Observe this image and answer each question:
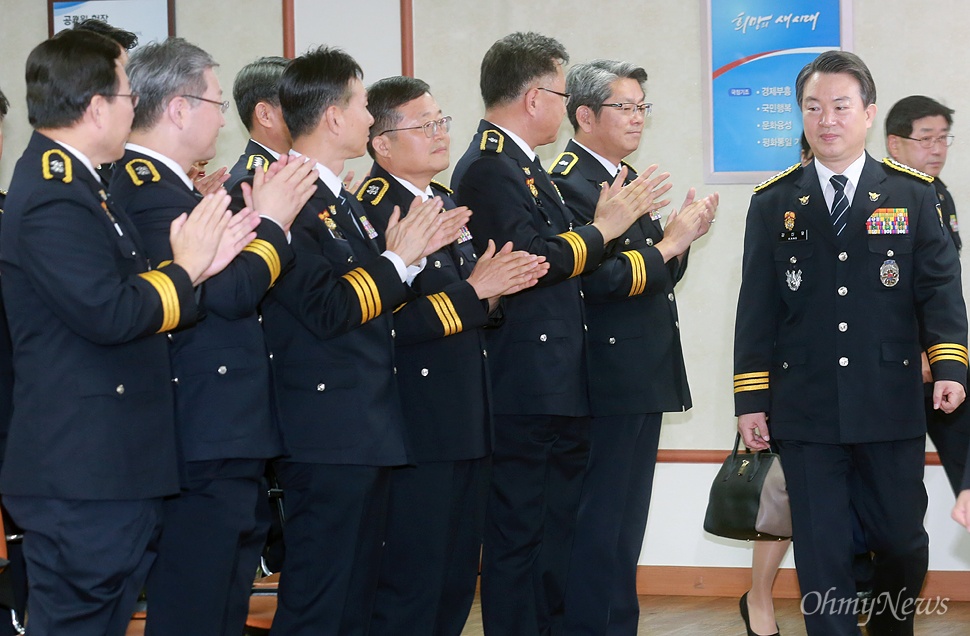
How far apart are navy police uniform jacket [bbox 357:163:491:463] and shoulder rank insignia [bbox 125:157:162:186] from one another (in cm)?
73

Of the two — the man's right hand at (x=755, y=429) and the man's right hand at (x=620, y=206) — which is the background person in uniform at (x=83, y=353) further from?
the man's right hand at (x=755, y=429)

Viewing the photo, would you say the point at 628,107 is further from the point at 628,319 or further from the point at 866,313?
the point at 866,313

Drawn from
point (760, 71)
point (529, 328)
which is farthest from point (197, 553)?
point (760, 71)

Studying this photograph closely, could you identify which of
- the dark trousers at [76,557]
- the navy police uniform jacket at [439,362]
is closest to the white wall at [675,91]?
the navy police uniform jacket at [439,362]

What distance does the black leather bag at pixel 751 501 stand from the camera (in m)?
3.60

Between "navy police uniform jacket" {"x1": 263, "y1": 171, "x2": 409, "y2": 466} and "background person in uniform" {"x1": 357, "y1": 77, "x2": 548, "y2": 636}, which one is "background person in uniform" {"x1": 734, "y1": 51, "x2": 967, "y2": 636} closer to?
"background person in uniform" {"x1": 357, "y1": 77, "x2": 548, "y2": 636}

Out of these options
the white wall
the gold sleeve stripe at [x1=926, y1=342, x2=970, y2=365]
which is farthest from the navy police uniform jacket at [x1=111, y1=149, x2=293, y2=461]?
the white wall

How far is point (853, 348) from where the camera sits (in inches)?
126

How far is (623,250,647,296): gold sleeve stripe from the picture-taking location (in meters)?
3.46

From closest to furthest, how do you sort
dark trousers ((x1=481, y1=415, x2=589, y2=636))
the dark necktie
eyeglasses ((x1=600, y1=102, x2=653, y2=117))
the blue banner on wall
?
the dark necktie → dark trousers ((x1=481, y1=415, x2=589, y2=636)) → eyeglasses ((x1=600, y1=102, x2=653, y2=117)) → the blue banner on wall

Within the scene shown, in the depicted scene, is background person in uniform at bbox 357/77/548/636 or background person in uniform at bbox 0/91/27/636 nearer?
background person in uniform at bbox 357/77/548/636

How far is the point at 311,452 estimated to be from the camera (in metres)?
2.73

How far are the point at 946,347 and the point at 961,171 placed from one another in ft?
5.29

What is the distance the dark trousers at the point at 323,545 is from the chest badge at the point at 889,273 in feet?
4.90
